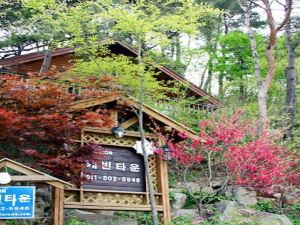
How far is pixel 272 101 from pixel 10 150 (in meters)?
15.9

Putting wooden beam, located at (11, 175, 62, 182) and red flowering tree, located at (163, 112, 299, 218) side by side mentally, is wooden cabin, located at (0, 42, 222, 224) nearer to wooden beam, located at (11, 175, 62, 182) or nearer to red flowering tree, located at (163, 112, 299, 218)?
red flowering tree, located at (163, 112, 299, 218)

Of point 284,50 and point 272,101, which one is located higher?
point 284,50

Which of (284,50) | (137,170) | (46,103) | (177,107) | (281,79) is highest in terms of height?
(284,50)

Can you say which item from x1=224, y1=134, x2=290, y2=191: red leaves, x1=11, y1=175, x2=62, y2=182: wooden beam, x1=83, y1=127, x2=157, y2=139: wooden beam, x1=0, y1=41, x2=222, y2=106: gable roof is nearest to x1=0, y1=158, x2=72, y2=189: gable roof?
x1=11, y1=175, x2=62, y2=182: wooden beam

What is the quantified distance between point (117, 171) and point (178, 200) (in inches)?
123

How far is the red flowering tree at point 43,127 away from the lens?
835 cm

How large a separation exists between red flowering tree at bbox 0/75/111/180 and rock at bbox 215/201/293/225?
4440mm

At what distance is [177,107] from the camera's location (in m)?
16.9

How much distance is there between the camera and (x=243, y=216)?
11852mm

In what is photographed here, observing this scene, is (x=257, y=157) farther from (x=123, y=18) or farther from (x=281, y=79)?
(x=281, y=79)

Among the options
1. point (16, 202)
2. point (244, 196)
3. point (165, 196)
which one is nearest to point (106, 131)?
point (165, 196)

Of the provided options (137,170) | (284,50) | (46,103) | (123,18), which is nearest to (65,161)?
(46,103)

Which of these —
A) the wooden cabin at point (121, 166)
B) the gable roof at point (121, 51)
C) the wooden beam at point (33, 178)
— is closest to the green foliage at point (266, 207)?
the wooden cabin at point (121, 166)

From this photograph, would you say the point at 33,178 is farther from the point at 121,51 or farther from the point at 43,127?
the point at 121,51
